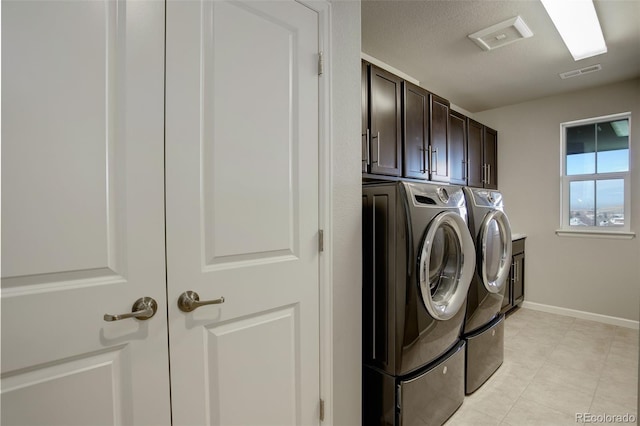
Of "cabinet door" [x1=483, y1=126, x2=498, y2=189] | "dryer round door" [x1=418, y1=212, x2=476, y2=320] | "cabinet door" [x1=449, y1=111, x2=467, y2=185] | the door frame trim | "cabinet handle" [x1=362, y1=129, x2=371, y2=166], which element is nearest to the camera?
the door frame trim

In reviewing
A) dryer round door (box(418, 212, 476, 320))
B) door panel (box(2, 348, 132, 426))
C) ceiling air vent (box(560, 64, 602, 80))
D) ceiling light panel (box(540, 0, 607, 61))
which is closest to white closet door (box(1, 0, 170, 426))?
door panel (box(2, 348, 132, 426))

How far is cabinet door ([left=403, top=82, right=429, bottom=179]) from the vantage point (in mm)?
2381

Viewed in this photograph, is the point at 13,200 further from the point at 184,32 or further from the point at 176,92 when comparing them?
the point at 184,32

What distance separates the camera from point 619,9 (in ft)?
6.54

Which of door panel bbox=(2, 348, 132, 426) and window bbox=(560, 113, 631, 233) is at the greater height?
window bbox=(560, 113, 631, 233)

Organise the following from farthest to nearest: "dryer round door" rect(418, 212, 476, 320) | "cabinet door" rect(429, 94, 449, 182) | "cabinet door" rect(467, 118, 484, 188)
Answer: "cabinet door" rect(467, 118, 484, 188)
"cabinet door" rect(429, 94, 449, 182)
"dryer round door" rect(418, 212, 476, 320)

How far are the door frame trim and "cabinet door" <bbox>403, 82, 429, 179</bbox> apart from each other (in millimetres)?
1214

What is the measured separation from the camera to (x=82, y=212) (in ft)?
2.61

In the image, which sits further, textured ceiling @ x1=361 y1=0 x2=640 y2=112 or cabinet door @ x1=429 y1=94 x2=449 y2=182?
cabinet door @ x1=429 y1=94 x2=449 y2=182

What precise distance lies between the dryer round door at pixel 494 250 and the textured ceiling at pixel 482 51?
1.36m

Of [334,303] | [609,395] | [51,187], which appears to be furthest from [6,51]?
[609,395]

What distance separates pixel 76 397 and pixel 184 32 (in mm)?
1076

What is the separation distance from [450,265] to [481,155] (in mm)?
2252

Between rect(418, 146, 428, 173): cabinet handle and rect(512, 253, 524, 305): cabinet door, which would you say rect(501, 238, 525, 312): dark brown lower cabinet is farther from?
rect(418, 146, 428, 173): cabinet handle
